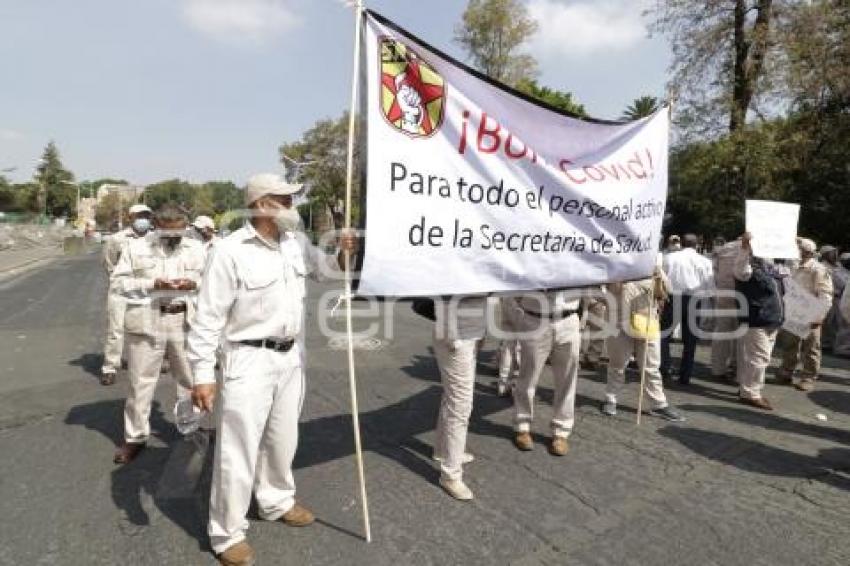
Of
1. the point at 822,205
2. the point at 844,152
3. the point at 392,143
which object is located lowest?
the point at 392,143

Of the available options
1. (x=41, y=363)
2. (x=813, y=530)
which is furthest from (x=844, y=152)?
(x=41, y=363)

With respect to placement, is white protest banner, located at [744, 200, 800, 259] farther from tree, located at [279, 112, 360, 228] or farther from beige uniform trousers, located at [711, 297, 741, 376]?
tree, located at [279, 112, 360, 228]

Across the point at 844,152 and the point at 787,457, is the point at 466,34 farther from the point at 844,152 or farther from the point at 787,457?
the point at 787,457

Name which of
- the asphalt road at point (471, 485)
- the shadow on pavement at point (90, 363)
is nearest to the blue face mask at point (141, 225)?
the asphalt road at point (471, 485)

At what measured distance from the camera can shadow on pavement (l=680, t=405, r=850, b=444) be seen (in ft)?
17.4

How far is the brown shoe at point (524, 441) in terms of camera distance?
4.57 metres

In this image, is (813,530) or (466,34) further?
(466,34)

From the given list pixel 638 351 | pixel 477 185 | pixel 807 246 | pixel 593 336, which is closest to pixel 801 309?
pixel 807 246

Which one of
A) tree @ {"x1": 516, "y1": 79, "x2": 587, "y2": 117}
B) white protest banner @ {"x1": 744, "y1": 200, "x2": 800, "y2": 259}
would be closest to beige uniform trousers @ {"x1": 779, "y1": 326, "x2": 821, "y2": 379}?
white protest banner @ {"x1": 744, "y1": 200, "x2": 800, "y2": 259}

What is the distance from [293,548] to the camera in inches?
122

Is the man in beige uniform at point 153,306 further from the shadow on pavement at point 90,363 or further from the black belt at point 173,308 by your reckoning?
the shadow on pavement at point 90,363

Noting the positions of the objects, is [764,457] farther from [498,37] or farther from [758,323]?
[498,37]

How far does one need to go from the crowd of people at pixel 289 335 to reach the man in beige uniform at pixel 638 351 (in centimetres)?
1

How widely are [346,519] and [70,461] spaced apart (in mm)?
2225
